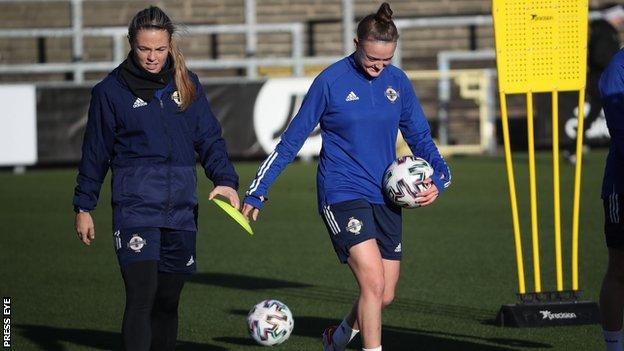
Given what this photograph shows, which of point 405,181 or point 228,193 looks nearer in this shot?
point 228,193

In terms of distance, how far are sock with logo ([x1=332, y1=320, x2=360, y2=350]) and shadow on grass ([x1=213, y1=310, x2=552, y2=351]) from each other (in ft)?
2.71

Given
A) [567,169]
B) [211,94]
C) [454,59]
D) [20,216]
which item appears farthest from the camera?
[454,59]

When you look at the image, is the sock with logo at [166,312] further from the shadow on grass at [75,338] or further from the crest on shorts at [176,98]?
the shadow on grass at [75,338]

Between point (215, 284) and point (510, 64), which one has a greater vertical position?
point (510, 64)

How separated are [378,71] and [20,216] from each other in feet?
33.4

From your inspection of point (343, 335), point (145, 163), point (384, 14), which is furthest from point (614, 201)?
point (145, 163)

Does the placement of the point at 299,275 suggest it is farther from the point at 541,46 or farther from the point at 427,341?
the point at 541,46

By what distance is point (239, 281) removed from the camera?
11.5 metres

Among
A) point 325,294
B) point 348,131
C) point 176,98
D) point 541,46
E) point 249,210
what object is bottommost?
point 325,294

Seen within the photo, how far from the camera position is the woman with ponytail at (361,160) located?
712cm

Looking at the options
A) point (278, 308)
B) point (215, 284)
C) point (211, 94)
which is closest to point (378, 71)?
point (278, 308)

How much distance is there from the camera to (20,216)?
54.2 feet

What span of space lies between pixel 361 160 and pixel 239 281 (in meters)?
4.46

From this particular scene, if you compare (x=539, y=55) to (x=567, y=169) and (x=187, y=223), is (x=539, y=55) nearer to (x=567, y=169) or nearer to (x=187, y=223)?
(x=187, y=223)
